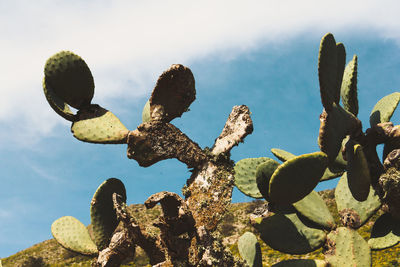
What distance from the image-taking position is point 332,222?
439cm

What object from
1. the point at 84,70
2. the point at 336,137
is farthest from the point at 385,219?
the point at 84,70

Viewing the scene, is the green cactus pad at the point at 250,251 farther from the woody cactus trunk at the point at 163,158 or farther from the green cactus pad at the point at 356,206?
the green cactus pad at the point at 356,206

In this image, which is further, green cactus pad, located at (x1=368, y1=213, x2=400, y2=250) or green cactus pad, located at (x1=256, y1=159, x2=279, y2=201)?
green cactus pad, located at (x1=368, y1=213, x2=400, y2=250)

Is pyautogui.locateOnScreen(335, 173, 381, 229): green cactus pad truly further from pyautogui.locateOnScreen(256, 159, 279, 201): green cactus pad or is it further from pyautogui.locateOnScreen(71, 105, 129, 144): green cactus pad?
pyautogui.locateOnScreen(71, 105, 129, 144): green cactus pad

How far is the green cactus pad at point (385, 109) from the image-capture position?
15.5 feet

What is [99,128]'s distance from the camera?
4.17 m

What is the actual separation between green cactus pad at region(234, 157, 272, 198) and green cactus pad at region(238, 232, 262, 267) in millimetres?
536

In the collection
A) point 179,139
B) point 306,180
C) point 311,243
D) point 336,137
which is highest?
point 179,139

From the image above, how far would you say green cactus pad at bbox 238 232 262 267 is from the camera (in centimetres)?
455

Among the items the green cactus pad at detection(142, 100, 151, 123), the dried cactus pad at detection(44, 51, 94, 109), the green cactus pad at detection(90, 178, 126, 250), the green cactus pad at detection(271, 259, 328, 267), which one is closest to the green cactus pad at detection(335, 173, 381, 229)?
the green cactus pad at detection(271, 259, 328, 267)

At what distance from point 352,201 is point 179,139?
1.83m

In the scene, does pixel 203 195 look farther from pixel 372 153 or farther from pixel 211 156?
pixel 372 153

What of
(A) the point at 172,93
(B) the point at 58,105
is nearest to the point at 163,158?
(A) the point at 172,93

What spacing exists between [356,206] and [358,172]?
2.00 feet
